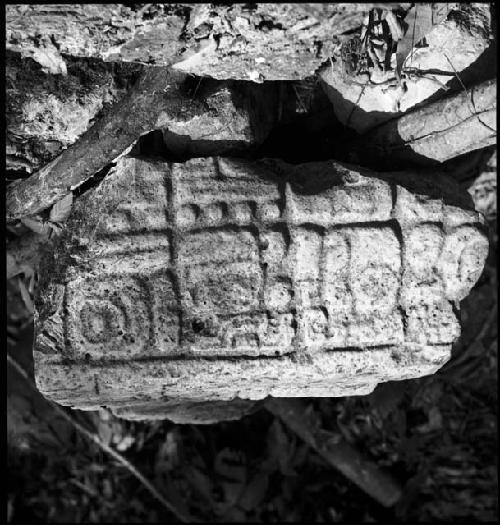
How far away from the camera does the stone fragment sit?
1.49 metres

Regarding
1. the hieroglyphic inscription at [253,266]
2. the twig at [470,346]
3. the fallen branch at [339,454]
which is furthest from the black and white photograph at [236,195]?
the twig at [470,346]

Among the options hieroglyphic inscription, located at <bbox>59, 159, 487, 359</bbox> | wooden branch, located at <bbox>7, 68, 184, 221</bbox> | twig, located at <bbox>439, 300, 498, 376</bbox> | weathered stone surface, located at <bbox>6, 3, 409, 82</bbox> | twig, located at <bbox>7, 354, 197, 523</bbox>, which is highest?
weathered stone surface, located at <bbox>6, 3, 409, 82</bbox>

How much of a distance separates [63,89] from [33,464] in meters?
1.83

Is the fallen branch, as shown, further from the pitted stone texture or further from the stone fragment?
the stone fragment

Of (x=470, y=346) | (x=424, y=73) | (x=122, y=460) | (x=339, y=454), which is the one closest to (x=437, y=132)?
(x=424, y=73)

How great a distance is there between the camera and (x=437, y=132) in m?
1.59

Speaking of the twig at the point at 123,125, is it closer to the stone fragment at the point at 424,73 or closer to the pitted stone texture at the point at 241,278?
the pitted stone texture at the point at 241,278

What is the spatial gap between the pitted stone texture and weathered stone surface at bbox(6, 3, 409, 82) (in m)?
0.22

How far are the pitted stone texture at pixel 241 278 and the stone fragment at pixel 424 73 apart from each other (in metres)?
0.23

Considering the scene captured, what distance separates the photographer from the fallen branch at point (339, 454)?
2404mm

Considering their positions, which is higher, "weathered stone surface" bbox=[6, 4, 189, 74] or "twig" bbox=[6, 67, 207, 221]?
"weathered stone surface" bbox=[6, 4, 189, 74]

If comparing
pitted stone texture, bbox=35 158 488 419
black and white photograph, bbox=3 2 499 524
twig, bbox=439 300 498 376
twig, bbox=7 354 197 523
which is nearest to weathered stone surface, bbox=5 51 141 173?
black and white photograph, bbox=3 2 499 524

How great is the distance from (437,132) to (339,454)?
1.37 meters

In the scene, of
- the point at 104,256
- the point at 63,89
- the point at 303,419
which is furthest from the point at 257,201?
the point at 303,419
